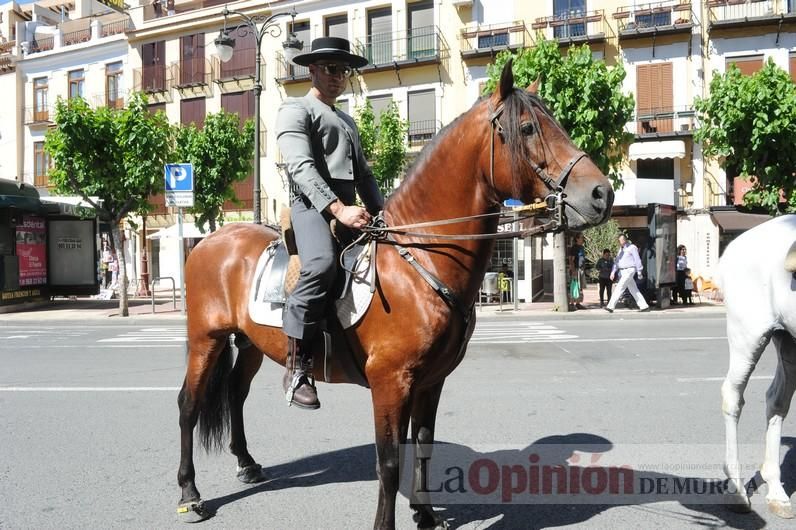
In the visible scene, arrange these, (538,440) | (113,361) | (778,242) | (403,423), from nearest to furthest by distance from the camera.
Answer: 1. (403,423)
2. (778,242)
3. (538,440)
4. (113,361)

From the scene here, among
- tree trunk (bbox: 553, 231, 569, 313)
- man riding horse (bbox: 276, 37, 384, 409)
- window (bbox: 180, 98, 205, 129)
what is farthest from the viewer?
window (bbox: 180, 98, 205, 129)

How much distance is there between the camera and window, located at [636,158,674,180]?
25969mm

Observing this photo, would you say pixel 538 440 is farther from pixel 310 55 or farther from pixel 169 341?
pixel 169 341

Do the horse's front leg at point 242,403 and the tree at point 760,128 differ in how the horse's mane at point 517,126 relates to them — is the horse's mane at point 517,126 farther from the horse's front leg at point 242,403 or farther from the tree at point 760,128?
the tree at point 760,128

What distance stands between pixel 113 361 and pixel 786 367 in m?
8.77

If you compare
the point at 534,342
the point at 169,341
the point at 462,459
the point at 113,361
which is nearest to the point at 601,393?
the point at 462,459

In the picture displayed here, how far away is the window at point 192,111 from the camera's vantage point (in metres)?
32.8

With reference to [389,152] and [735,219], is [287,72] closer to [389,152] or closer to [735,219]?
[389,152]

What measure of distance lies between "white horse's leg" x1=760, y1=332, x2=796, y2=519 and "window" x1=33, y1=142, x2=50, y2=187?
4040 cm

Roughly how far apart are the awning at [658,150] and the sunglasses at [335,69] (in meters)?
24.0

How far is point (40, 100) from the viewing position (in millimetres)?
36500

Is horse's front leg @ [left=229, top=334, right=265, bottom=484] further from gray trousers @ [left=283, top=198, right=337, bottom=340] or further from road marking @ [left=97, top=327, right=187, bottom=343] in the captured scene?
road marking @ [left=97, top=327, right=187, bottom=343]

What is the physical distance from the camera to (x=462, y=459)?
4.45m

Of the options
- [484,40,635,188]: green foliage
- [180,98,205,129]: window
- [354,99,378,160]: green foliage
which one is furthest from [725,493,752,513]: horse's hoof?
[180,98,205,129]: window
